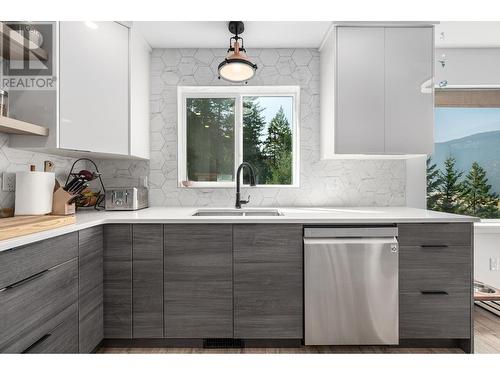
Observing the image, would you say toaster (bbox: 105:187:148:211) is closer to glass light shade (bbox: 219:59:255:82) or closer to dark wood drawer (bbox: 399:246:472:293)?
glass light shade (bbox: 219:59:255:82)

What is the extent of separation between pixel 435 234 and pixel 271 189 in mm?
1311

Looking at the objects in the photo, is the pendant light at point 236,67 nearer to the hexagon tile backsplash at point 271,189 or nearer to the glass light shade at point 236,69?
the glass light shade at point 236,69

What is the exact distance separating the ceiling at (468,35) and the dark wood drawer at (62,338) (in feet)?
10.4

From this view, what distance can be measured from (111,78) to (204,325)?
69.5 inches

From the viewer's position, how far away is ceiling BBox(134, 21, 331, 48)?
2.38 m

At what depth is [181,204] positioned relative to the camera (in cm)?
281

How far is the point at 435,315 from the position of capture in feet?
6.59

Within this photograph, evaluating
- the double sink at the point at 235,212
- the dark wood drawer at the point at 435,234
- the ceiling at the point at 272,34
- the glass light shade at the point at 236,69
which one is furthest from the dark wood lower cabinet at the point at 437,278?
the ceiling at the point at 272,34

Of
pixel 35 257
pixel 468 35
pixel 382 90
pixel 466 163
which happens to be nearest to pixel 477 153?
pixel 466 163

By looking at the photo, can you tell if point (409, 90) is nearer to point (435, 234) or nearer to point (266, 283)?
point (435, 234)

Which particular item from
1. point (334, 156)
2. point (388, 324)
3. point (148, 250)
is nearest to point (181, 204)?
point (148, 250)

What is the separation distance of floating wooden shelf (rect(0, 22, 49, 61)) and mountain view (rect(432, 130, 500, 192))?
3265 millimetres

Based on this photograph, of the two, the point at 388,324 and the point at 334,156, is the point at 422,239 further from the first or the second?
the point at 334,156
